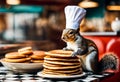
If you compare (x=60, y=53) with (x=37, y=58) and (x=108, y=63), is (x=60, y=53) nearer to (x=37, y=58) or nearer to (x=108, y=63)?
(x=37, y=58)

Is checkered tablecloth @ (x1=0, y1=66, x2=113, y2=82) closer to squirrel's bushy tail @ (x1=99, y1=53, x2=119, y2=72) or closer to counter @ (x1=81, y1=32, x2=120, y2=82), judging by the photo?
squirrel's bushy tail @ (x1=99, y1=53, x2=119, y2=72)

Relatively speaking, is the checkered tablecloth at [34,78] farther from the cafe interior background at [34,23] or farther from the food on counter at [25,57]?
the cafe interior background at [34,23]

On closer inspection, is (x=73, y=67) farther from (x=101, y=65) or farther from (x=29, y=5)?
(x=29, y=5)

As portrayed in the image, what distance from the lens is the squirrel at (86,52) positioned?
8.94 feet

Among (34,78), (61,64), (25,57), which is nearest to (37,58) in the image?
(25,57)

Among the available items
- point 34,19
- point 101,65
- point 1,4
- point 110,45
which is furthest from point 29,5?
point 101,65

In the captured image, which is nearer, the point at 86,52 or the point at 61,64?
the point at 61,64

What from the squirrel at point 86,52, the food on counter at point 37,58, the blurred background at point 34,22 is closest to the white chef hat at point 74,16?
the squirrel at point 86,52

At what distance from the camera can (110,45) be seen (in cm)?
409

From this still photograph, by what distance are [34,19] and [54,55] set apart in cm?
795

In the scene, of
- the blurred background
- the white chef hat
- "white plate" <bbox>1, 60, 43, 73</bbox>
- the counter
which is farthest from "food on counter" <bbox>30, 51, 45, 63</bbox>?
the blurred background

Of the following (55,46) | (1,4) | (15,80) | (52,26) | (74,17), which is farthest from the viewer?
(52,26)

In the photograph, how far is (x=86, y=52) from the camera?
113 inches

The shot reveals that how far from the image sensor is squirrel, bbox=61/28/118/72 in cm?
272
